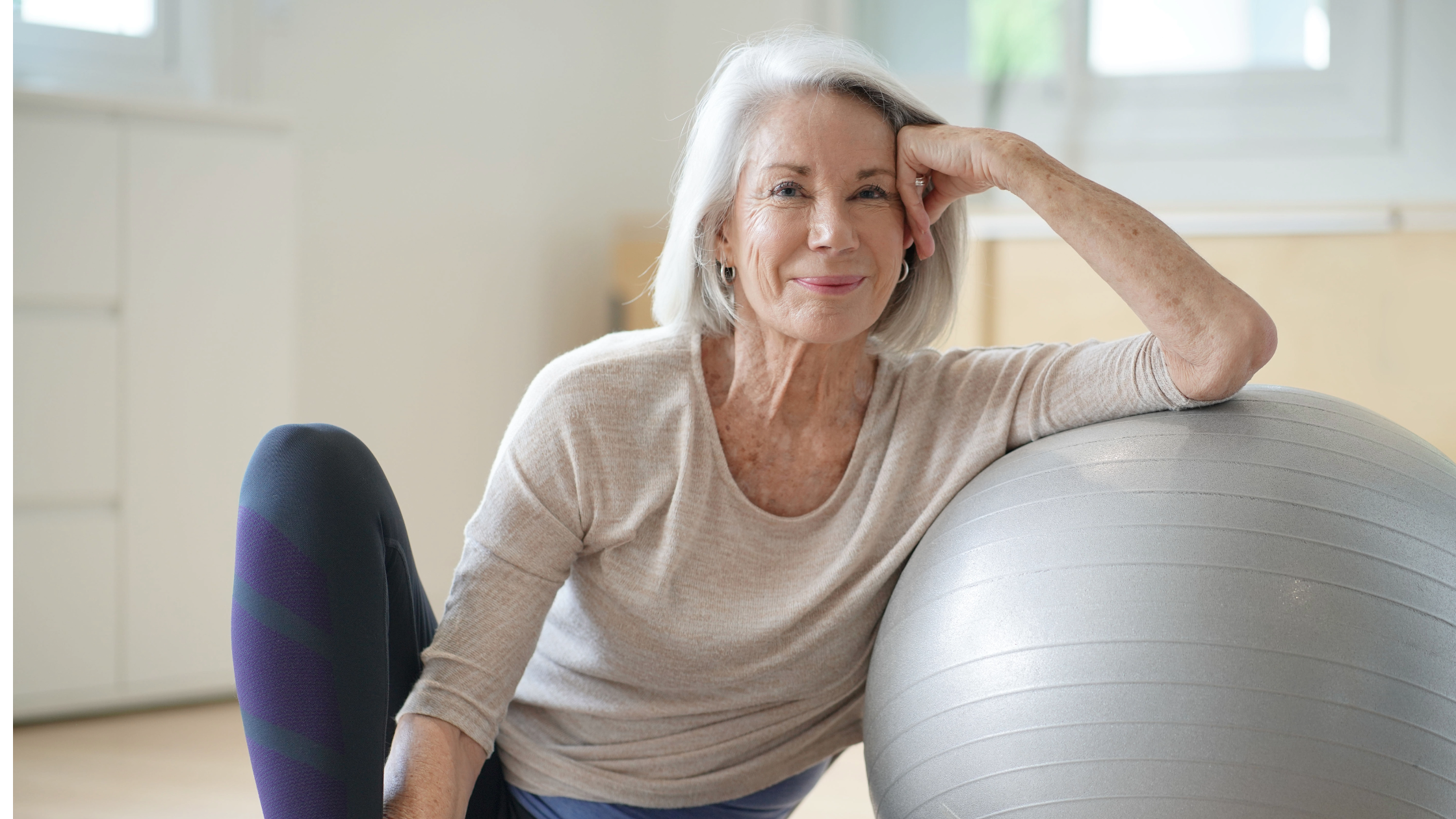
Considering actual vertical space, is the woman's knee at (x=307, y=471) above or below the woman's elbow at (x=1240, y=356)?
below

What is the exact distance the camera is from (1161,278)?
3.57ft

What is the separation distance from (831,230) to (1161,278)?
0.29m

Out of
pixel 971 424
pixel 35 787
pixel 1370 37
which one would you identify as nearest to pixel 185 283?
pixel 35 787

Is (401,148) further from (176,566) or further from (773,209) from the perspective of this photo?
(773,209)

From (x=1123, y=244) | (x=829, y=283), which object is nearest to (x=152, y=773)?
(x=829, y=283)

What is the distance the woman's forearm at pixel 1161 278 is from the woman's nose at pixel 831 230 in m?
0.15

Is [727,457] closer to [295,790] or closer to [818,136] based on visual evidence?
[818,136]

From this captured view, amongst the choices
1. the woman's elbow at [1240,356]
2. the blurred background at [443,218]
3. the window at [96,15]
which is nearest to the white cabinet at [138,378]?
the blurred background at [443,218]

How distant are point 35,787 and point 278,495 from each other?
1336 mm

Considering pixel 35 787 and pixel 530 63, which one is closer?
pixel 35 787

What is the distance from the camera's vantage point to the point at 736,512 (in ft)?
3.93

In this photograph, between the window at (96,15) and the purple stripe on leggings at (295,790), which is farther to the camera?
the window at (96,15)

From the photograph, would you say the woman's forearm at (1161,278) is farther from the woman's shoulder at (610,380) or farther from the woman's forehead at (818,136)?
the woman's shoulder at (610,380)

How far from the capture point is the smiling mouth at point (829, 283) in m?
1.16
